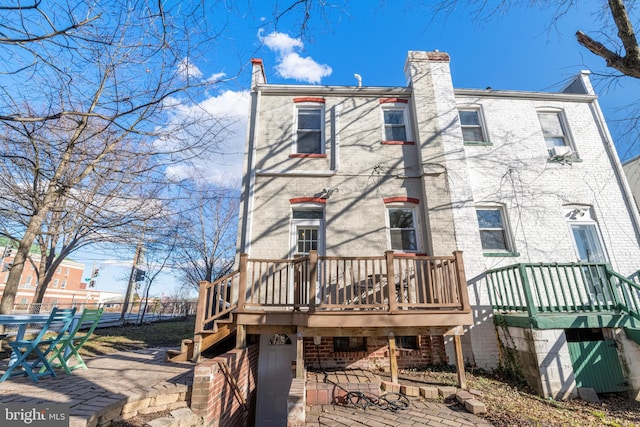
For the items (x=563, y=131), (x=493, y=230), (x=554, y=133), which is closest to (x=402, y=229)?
(x=493, y=230)

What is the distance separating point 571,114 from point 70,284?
5572cm

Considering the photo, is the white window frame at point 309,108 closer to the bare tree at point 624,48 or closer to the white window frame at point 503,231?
the white window frame at point 503,231

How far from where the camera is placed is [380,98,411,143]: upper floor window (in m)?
7.88

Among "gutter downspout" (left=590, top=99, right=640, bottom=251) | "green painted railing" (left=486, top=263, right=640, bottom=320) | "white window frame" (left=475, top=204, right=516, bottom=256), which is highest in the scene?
"gutter downspout" (left=590, top=99, right=640, bottom=251)

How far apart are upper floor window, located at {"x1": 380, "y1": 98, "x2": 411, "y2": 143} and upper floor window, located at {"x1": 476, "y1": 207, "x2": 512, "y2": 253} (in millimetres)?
2792

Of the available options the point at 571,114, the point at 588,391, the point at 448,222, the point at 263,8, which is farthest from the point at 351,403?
the point at 571,114

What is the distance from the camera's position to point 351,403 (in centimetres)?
432

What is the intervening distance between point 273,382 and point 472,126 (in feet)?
27.3

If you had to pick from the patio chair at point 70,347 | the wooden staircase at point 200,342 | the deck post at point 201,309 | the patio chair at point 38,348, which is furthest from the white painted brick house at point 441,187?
the patio chair at point 38,348

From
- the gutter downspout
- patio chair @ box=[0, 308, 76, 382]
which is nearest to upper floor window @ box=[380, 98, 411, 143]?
the gutter downspout

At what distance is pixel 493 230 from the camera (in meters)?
7.04

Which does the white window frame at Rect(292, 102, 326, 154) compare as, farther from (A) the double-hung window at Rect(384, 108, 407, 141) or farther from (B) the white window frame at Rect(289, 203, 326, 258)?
(A) the double-hung window at Rect(384, 108, 407, 141)

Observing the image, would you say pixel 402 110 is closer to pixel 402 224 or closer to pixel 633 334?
pixel 402 224

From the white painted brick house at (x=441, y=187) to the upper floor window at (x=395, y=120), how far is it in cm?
3
